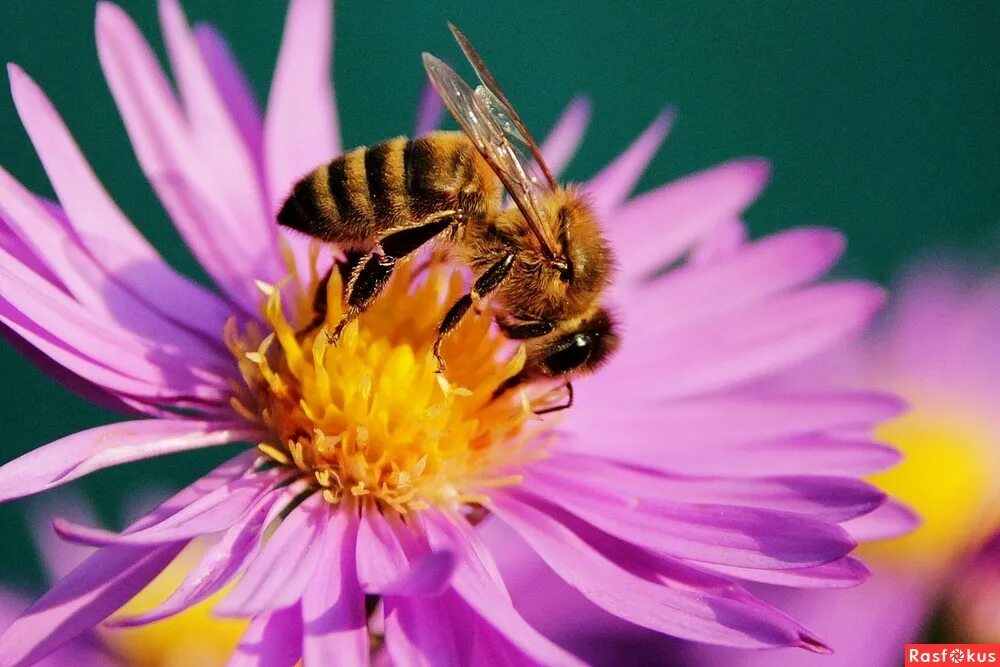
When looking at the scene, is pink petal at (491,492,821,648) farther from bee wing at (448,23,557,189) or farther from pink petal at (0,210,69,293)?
pink petal at (0,210,69,293)

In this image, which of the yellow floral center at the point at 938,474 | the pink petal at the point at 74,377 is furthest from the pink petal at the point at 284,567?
the yellow floral center at the point at 938,474

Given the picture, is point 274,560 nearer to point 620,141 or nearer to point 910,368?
point 910,368

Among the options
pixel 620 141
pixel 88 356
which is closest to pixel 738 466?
pixel 88 356

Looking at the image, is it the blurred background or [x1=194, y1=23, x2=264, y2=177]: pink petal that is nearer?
[x1=194, y1=23, x2=264, y2=177]: pink petal

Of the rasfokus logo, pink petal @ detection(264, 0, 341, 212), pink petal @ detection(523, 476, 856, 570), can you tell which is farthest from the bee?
the rasfokus logo

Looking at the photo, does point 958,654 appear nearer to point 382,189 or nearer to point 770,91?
point 382,189

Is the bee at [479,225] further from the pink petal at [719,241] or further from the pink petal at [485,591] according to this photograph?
the pink petal at [719,241]
